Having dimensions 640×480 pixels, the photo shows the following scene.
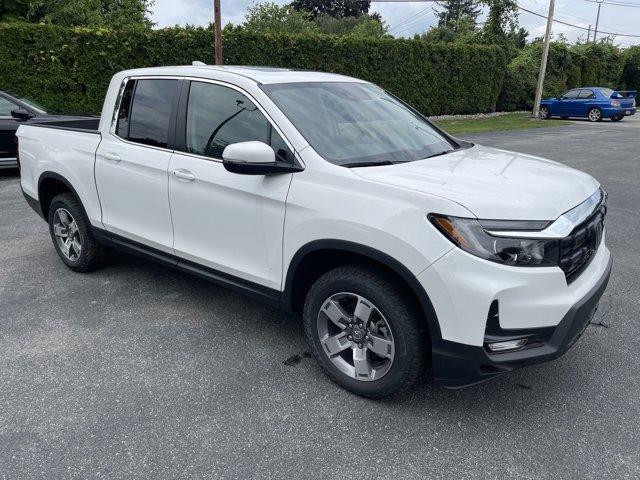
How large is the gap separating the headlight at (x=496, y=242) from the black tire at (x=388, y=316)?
467mm

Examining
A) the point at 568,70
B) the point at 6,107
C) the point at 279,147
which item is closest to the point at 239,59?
the point at 6,107

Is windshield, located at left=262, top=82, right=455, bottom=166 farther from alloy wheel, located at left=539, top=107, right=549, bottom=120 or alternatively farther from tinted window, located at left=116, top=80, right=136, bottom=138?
alloy wheel, located at left=539, top=107, right=549, bottom=120

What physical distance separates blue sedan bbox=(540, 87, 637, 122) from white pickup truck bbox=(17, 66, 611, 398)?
76.6 feet

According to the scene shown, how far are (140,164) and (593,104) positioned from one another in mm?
24757

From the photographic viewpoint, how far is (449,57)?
2320cm

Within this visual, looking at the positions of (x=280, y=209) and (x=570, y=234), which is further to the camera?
(x=280, y=209)

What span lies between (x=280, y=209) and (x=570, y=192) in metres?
1.63

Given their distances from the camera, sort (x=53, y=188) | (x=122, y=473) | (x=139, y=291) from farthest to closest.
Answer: (x=53, y=188)
(x=139, y=291)
(x=122, y=473)

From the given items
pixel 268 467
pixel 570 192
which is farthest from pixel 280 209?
pixel 570 192

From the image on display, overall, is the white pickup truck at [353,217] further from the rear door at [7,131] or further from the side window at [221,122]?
the rear door at [7,131]

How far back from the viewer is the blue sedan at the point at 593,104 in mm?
24047

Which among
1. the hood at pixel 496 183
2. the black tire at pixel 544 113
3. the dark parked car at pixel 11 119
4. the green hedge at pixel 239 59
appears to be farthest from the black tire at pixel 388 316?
the black tire at pixel 544 113

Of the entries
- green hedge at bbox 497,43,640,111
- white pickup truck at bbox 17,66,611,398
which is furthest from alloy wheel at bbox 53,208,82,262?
green hedge at bbox 497,43,640,111

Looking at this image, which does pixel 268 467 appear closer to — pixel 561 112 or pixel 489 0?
pixel 561 112
